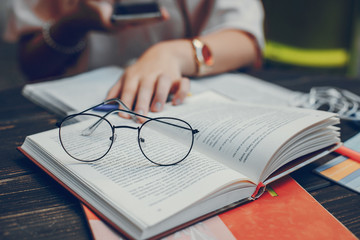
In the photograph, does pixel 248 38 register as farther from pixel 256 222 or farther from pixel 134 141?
pixel 256 222

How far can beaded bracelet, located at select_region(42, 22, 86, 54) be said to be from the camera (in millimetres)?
1140

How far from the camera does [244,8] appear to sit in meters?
1.18

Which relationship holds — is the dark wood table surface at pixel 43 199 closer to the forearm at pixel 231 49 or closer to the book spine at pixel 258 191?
the book spine at pixel 258 191

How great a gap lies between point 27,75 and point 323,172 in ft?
3.62

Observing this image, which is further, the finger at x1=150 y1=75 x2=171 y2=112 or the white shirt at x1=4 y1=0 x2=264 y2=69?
the white shirt at x1=4 y1=0 x2=264 y2=69

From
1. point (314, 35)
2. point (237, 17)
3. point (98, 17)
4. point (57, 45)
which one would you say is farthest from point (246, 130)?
point (314, 35)

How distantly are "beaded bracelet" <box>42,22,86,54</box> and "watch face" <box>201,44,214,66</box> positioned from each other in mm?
437

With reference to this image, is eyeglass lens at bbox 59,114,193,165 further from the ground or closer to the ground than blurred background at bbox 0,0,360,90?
further from the ground

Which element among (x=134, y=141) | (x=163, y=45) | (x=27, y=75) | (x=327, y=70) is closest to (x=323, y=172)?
(x=134, y=141)

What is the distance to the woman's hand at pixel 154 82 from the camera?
714 mm

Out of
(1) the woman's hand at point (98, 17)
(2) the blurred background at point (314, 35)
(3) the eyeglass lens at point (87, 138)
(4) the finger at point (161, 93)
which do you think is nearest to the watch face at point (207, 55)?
(1) the woman's hand at point (98, 17)

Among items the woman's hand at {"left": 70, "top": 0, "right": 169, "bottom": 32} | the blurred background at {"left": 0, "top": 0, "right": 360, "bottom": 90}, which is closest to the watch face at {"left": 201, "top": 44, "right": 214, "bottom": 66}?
the woman's hand at {"left": 70, "top": 0, "right": 169, "bottom": 32}

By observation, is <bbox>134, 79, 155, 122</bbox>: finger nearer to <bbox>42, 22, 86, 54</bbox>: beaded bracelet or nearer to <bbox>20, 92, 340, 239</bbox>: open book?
<bbox>20, 92, 340, 239</bbox>: open book

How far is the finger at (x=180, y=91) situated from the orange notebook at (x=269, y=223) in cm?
31
